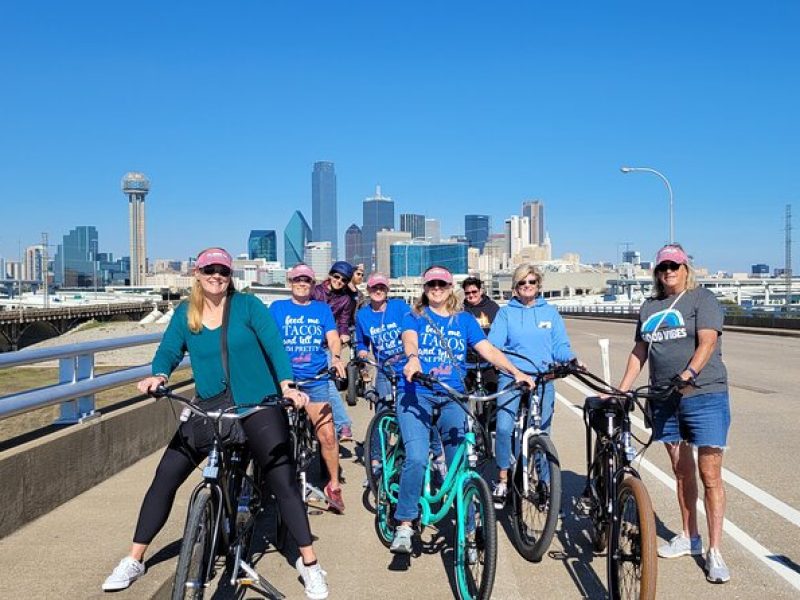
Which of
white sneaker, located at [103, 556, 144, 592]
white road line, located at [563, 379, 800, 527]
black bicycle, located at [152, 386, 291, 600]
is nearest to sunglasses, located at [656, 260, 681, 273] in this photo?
white road line, located at [563, 379, 800, 527]

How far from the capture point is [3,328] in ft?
324

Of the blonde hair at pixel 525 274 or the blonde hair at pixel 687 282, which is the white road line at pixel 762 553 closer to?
the blonde hair at pixel 687 282

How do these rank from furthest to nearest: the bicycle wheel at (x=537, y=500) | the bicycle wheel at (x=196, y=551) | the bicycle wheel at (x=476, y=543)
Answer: the bicycle wheel at (x=537, y=500)
the bicycle wheel at (x=476, y=543)
the bicycle wheel at (x=196, y=551)

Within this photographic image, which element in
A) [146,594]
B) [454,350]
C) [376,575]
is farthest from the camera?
[454,350]

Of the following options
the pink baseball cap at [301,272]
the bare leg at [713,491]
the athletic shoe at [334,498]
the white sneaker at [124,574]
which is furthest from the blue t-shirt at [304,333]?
the bare leg at [713,491]

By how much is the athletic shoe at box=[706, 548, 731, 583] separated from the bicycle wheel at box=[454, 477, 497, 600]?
1.47m

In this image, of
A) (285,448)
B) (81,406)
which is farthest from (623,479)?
(81,406)

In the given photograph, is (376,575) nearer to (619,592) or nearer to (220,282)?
(619,592)

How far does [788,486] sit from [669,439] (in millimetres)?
2640

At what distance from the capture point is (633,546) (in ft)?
14.1

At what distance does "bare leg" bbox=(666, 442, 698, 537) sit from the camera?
5.46m

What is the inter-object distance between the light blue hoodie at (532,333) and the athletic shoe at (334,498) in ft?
5.94

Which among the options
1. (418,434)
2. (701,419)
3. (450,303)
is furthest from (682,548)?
(450,303)

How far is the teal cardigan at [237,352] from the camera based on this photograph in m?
4.71
